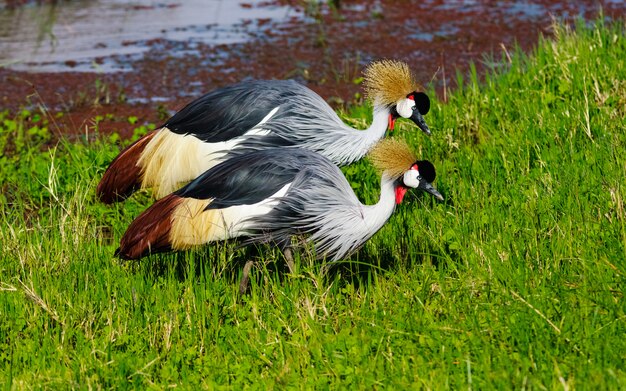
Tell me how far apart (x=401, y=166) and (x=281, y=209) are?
22.5 inches

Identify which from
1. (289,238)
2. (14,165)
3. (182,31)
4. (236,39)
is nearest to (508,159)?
(289,238)

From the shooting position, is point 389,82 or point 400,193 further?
point 389,82

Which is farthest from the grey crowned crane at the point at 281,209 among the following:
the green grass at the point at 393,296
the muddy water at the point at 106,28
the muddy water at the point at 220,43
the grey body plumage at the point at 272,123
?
the muddy water at the point at 106,28

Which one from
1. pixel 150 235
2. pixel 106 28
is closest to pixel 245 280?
pixel 150 235

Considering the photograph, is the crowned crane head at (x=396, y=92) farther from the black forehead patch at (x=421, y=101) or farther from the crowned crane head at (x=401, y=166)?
the crowned crane head at (x=401, y=166)

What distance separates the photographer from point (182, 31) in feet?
33.3

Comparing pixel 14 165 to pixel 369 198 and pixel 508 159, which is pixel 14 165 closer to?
pixel 369 198

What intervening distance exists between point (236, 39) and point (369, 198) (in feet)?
14.9

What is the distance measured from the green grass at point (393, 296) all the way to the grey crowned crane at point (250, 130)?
298 millimetres

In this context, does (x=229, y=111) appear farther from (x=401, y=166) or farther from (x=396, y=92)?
(x=401, y=166)

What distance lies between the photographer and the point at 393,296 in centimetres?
412

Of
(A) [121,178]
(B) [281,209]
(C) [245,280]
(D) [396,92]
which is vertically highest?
(D) [396,92]

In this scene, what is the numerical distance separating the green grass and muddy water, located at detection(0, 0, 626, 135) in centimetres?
236

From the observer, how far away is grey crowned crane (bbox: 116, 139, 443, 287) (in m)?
4.34
